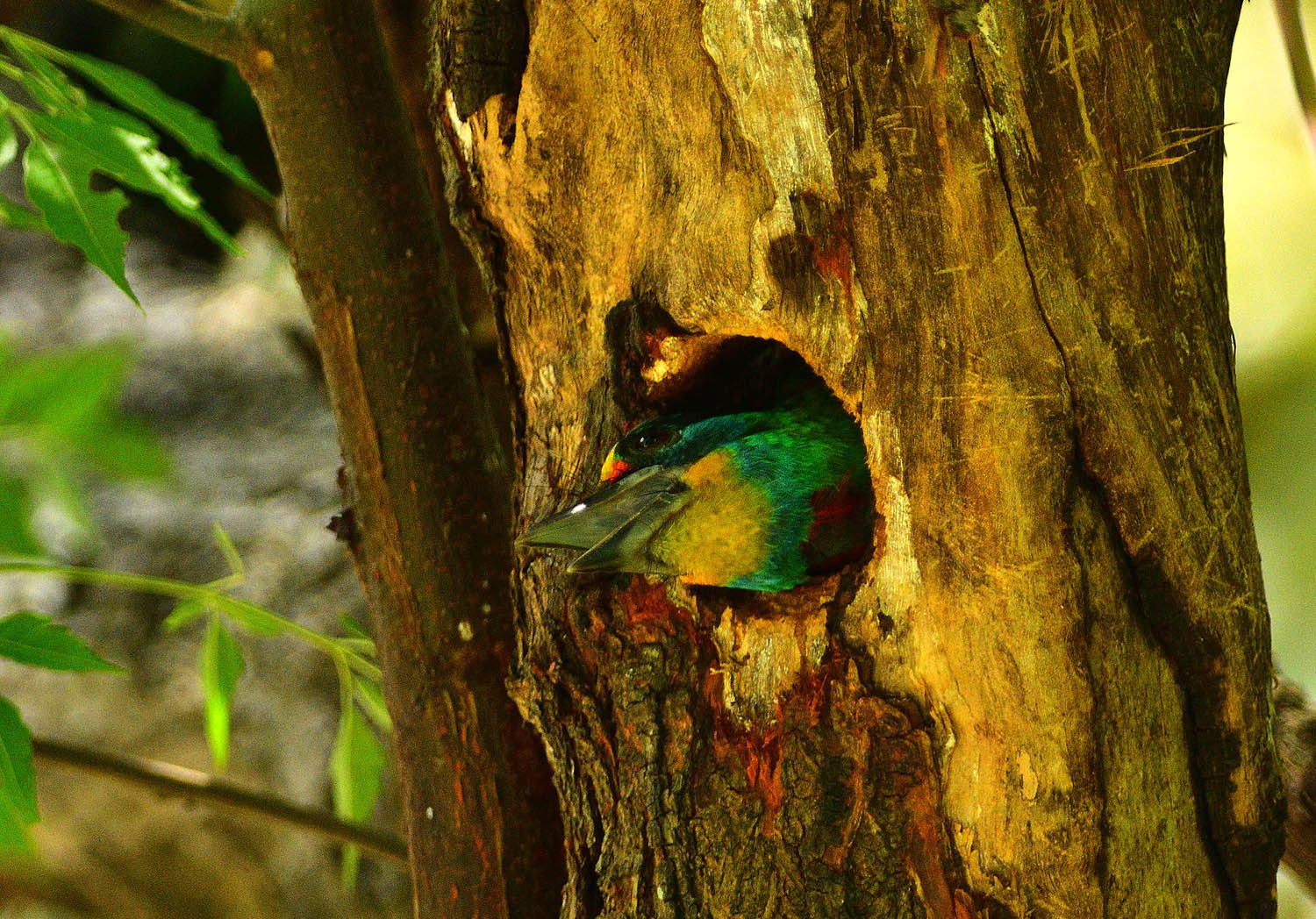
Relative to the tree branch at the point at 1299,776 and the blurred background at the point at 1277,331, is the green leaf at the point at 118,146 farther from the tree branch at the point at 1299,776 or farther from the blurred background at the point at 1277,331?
the blurred background at the point at 1277,331

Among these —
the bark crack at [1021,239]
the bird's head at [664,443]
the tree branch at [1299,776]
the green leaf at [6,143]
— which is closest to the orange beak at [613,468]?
the bird's head at [664,443]

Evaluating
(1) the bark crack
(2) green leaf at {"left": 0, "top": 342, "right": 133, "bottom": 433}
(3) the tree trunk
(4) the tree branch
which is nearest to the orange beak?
(3) the tree trunk

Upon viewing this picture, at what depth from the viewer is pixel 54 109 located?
157 centimetres

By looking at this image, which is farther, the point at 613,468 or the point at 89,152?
the point at 613,468

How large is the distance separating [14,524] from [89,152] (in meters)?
0.53

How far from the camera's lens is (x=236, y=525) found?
3.47 meters

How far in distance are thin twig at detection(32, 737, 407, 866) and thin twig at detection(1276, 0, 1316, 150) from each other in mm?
2048

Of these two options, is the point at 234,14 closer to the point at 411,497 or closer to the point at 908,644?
the point at 411,497

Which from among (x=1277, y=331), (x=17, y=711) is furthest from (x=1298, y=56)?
(x=17, y=711)

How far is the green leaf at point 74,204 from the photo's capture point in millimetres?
1449

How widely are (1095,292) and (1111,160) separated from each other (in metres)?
0.17

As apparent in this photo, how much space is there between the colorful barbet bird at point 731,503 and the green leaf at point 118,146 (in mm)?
706

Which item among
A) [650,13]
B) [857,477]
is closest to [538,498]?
[857,477]

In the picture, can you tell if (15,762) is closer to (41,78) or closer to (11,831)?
(11,831)
